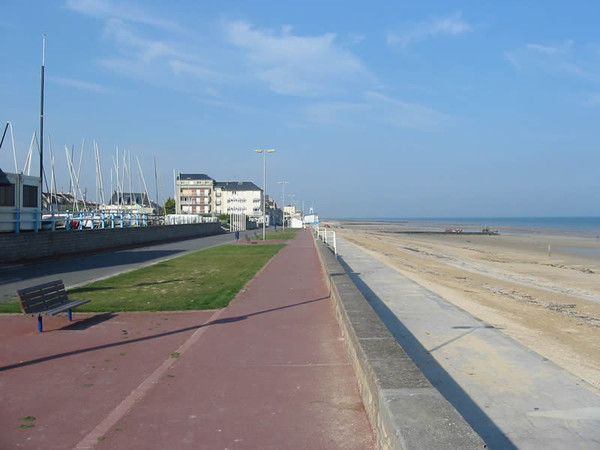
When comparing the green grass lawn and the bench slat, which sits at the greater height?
the bench slat

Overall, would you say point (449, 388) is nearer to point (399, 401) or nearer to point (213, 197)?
point (399, 401)

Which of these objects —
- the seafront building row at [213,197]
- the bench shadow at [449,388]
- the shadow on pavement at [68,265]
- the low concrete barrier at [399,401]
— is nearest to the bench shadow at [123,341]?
the bench shadow at [449,388]

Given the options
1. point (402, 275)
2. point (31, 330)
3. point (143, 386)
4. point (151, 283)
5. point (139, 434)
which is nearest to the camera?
point (139, 434)

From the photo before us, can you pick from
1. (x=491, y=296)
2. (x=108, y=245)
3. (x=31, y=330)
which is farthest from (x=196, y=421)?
(x=108, y=245)

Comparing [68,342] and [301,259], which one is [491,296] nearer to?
[301,259]

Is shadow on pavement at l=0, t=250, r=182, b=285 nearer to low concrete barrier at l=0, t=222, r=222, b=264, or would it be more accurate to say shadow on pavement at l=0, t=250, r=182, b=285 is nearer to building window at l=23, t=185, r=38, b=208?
low concrete barrier at l=0, t=222, r=222, b=264

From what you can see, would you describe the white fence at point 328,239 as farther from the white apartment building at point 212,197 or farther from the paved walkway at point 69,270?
the white apartment building at point 212,197

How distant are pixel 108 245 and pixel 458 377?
80.7 feet

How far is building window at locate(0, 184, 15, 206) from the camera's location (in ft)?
67.1

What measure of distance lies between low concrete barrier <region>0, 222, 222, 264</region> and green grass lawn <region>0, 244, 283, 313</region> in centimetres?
489

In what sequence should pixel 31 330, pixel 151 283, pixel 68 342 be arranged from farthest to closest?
pixel 151 283 → pixel 31 330 → pixel 68 342

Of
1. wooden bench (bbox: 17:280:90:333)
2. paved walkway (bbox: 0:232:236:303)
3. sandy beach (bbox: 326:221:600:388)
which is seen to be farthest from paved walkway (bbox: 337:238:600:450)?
paved walkway (bbox: 0:232:236:303)

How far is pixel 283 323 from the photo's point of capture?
926 centimetres

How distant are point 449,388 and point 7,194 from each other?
1956cm
